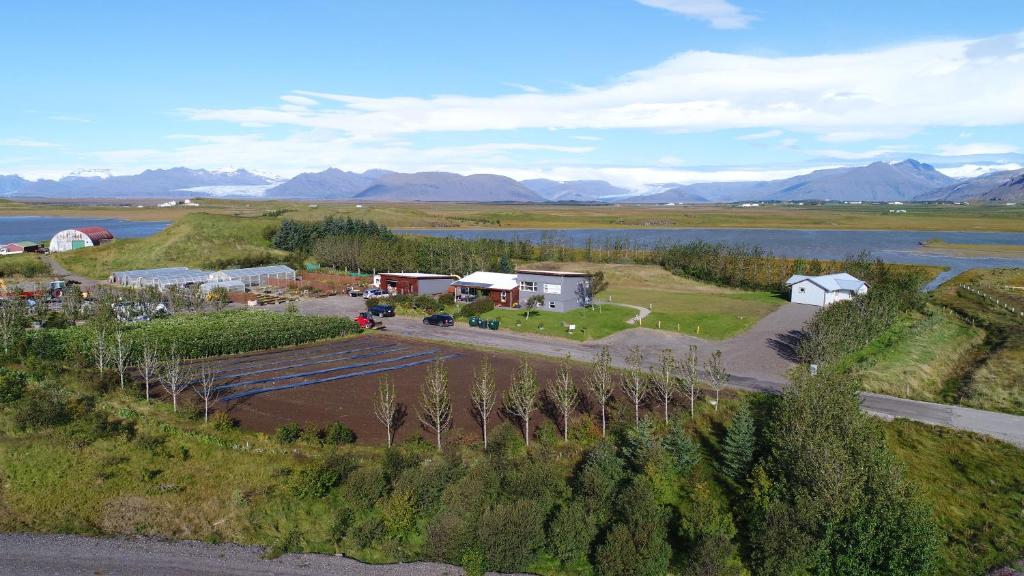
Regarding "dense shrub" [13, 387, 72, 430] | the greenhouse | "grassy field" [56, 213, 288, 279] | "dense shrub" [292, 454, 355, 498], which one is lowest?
"dense shrub" [292, 454, 355, 498]

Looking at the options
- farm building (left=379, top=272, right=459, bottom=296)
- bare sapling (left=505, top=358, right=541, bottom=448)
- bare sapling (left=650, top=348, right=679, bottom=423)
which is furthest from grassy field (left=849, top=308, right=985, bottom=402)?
farm building (left=379, top=272, right=459, bottom=296)

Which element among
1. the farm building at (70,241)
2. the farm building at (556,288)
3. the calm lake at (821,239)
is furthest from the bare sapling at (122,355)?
the farm building at (70,241)

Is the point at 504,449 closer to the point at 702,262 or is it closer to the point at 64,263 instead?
the point at 702,262

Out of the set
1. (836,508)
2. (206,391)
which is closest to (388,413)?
(206,391)

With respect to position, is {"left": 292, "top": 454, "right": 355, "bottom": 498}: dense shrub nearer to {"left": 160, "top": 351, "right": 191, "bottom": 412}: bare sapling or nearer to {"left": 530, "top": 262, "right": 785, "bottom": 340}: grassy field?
{"left": 160, "top": 351, "right": 191, "bottom": 412}: bare sapling

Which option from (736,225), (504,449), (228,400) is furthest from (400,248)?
(736,225)

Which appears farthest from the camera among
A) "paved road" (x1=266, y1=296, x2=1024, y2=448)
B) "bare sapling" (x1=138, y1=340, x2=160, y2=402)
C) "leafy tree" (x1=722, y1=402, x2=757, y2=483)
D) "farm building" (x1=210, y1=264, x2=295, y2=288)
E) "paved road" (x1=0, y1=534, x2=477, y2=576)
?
"farm building" (x1=210, y1=264, x2=295, y2=288)

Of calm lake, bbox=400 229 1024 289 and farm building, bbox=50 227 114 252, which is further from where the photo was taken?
calm lake, bbox=400 229 1024 289
